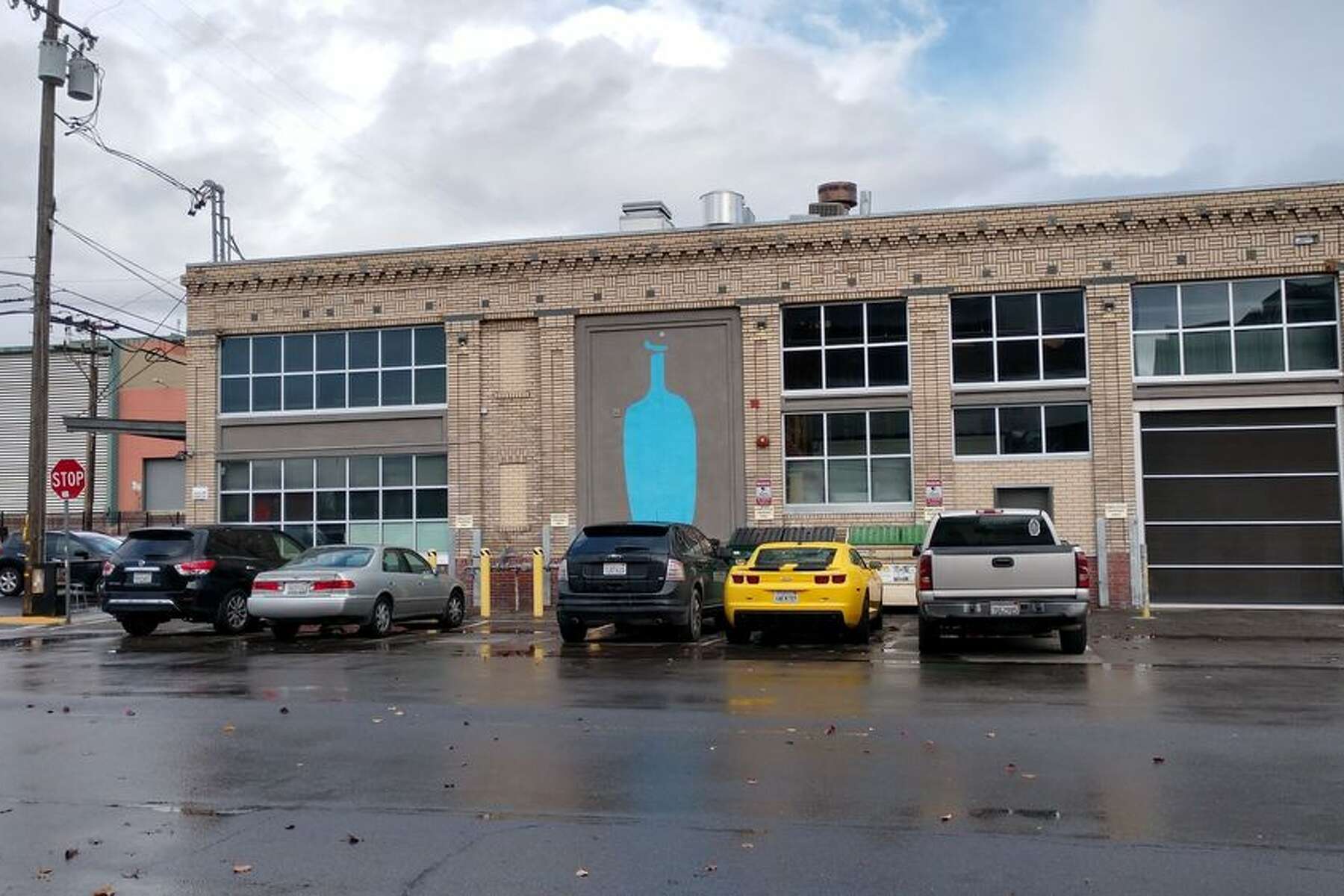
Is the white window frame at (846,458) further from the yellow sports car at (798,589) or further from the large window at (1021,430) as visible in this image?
the yellow sports car at (798,589)

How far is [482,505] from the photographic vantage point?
2820 cm

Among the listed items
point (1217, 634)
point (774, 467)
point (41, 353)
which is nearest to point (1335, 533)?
point (1217, 634)

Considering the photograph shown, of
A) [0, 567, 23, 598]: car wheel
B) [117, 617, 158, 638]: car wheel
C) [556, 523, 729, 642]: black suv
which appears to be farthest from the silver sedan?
[0, 567, 23, 598]: car wheel

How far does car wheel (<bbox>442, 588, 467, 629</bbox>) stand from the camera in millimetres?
21203

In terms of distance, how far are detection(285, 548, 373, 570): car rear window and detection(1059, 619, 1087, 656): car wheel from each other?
9.87 metres

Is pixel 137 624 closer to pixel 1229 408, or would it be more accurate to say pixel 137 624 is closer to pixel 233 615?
pixel 233 615

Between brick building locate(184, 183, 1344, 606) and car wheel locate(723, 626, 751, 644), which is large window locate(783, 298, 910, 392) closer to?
brick building locate(184, 183, 1344, 606)

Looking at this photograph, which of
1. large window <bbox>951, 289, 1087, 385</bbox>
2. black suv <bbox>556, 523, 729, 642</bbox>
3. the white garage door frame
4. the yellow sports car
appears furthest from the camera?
large window <bbox>951, 289, 1087, 385</bbox>

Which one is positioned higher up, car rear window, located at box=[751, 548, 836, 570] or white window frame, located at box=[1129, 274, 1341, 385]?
white window frame, located at box=[1129, 274, 1341, 385]

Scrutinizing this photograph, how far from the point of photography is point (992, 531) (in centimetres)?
1590

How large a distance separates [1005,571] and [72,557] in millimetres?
22883

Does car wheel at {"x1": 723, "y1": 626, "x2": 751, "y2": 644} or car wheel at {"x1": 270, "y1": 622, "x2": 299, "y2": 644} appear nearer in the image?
car wheel at {"x1": 723, "y1": 626, "x2": 751, "y2": 644}

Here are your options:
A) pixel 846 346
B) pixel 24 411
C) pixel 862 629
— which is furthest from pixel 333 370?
pixel 24 411

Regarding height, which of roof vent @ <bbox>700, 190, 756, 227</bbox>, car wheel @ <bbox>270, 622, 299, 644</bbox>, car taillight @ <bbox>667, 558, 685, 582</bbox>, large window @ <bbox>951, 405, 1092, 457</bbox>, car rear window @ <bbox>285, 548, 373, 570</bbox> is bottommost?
car wheel @ <bbox>270, 622, 299, 644</bbox>
